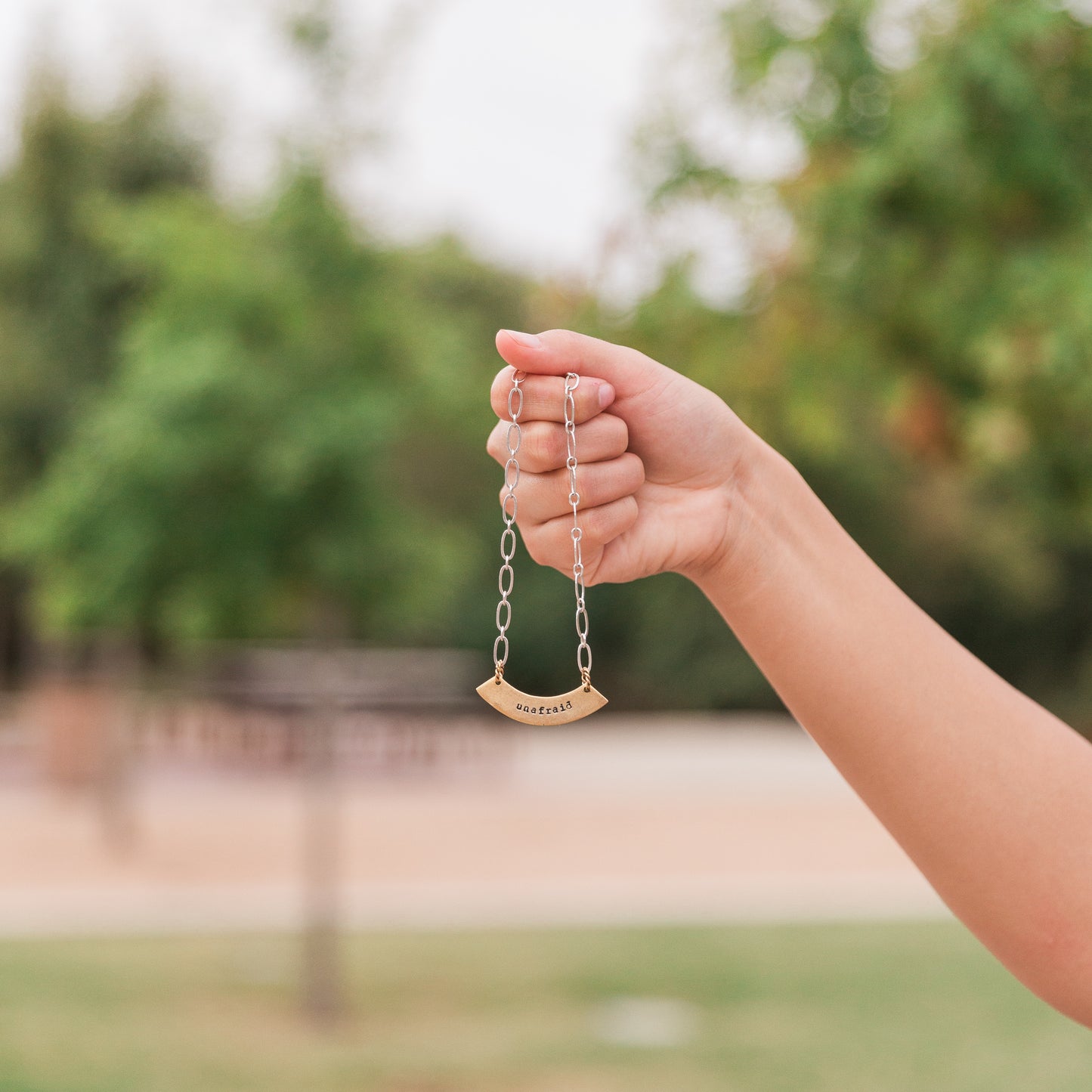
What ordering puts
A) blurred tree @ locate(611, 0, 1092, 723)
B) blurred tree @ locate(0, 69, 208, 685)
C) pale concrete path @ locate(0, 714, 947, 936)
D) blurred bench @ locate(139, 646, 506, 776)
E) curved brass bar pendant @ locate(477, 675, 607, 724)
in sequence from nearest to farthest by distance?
1. curved brass bar pendant @ locate(477, 675, 607, 724)
2. blurred tree @ locate(611, 0, 1092, 723)
3. pale concrete path @ locate(0, 714, 947, 936)
4. blurred tree @ locate(0, 69, 208, 685)
5. blurred bench @ locate(139, 646, 506, 776)

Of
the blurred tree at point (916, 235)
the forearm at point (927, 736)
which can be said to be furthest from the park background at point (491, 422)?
A: the forearm at point (927, 736)

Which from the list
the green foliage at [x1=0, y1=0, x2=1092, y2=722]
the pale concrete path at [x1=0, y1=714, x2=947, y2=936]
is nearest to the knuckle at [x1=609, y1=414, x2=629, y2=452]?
the green foliage at [x1=0, y1=0, x2=1092, y2=722]

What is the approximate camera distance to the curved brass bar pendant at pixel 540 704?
5.36 feet

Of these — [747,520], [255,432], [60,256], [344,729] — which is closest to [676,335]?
[255,432]

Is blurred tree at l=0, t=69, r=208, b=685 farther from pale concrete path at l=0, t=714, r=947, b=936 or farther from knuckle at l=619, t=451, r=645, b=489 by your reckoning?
knuckle at l=619, t=451, r=645, b=489

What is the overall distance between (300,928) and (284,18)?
17.1 ft

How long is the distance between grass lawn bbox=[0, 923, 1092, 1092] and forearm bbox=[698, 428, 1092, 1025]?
14.7 feet

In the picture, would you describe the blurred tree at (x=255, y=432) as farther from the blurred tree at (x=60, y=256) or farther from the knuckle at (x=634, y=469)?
the blurred tree at (x=60, y=256)

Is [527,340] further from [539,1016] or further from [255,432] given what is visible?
[539,1016]

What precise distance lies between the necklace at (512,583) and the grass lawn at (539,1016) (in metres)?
4.54

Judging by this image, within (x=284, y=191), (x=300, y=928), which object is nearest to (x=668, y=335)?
(x=284, y=191)

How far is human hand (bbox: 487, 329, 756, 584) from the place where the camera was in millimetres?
1531

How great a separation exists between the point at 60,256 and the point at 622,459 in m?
15.0

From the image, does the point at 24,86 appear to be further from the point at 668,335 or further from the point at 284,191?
the point at 668,335
